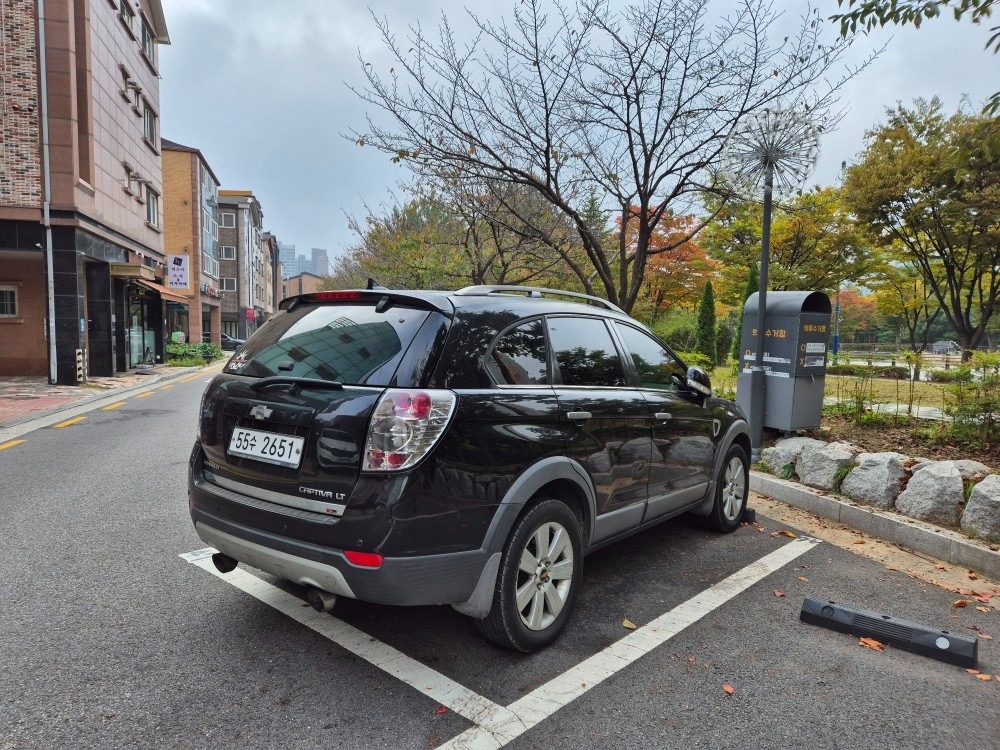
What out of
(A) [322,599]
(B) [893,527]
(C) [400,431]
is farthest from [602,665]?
(B) [893,527]

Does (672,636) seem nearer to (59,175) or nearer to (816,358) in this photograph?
(816,358)

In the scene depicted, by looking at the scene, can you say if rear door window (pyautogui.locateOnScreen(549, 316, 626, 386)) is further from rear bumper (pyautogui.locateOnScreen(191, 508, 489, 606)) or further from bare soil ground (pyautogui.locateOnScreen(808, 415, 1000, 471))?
bare soil ground (pyautogui.locateOnScreen(808, 415, 1000, 471))

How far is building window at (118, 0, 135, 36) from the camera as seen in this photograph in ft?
68.0

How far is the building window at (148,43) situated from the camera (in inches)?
946

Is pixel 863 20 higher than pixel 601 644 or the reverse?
higher

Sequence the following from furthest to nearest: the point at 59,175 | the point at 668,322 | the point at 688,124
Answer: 1. the point at 668,322
2. the point at 59,175
3. the point at 688,124

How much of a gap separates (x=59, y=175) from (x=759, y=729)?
19.1 m

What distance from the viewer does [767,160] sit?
23.5 ft

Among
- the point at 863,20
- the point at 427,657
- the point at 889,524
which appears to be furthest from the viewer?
the point at 889,524

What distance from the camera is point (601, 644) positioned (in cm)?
324

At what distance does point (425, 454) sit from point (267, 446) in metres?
0.80

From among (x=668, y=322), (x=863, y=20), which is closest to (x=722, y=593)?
(x=863, y=20)

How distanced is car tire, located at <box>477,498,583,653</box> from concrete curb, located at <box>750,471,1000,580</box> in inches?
120

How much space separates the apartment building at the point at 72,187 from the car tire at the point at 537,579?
17065 mm
